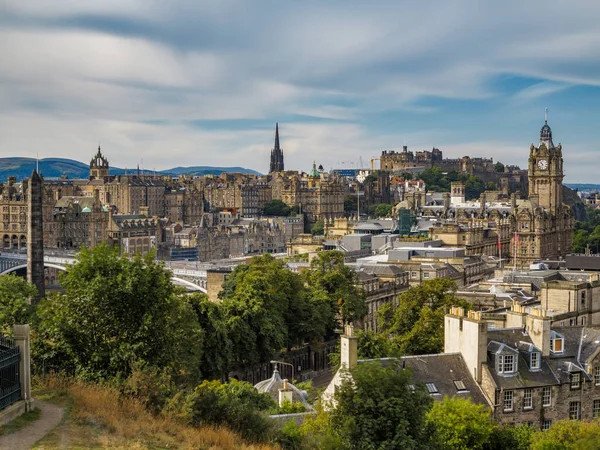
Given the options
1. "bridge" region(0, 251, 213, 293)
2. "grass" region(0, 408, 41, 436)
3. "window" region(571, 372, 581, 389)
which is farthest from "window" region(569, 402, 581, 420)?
"bridge" region(0, 251, 213, 293)

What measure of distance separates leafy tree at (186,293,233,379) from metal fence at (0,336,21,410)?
25.1 metres

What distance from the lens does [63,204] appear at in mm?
141375

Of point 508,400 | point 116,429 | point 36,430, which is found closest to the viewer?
point 36,430

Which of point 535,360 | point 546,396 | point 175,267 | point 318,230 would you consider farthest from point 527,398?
point 318,230

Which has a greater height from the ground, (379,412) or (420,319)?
(379,412)

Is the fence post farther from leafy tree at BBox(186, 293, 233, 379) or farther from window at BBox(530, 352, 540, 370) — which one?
leafy tree at BBox(186, 293, 233, 379)

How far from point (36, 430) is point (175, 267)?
233 feet

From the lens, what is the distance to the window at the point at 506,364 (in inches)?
1248

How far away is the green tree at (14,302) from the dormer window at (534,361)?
19144mm

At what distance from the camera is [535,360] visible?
32.6 m

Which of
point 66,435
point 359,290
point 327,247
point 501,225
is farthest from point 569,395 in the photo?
point 501,225

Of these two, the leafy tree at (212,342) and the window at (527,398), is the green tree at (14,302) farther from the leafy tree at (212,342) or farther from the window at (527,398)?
the window at (527,398)

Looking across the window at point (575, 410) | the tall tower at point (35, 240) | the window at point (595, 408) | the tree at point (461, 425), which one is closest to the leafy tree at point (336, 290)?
the tall tower at point (35, 240)

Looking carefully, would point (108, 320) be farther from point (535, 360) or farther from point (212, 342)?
point (212, 342)
